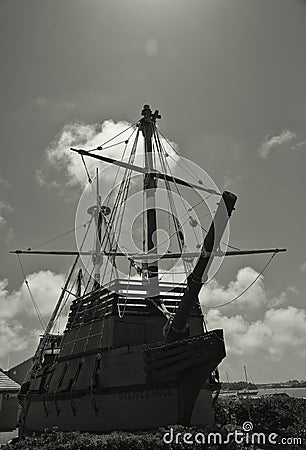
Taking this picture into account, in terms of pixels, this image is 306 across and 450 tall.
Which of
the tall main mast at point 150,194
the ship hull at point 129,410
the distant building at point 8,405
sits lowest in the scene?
the ship hull at point 129,410

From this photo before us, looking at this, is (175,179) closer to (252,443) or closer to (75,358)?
(75,358)

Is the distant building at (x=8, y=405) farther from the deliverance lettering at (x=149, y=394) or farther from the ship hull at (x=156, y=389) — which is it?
the deliverance lettering at (x=149, y=394)

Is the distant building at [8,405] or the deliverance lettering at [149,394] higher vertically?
the distant building at [8,405]

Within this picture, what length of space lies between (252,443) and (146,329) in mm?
5568

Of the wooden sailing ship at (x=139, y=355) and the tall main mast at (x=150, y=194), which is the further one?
the tall main mast at (x=150, y=194)

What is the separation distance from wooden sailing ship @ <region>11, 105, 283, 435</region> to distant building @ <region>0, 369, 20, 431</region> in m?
1.62

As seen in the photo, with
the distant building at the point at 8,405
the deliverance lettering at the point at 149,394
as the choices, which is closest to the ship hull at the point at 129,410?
the deliverance lettering at the point at 149,394

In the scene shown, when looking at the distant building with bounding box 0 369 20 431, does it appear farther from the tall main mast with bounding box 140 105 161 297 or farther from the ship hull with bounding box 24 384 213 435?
the tall main mast with bounding box 140 105 161 297

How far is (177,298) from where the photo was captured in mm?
17750

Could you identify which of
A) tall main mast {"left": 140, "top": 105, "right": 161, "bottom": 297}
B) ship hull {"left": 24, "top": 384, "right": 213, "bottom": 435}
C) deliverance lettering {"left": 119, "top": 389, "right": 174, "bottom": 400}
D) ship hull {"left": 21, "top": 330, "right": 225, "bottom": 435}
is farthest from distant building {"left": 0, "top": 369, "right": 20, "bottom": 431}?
deliverance lettering {"left": 119, "top": 389, "right": 174, "bottom": 400}

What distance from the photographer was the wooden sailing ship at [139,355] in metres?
13.3

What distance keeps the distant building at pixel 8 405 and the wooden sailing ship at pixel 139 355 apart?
5.32 feet

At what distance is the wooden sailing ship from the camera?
1331 cm

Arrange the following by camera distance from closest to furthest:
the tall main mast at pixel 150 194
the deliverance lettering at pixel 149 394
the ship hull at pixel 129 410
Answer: the ship hull at pixel 129 410
the deliverance lettering at pixel 149 394
the tall main mast at pixel 150 194
